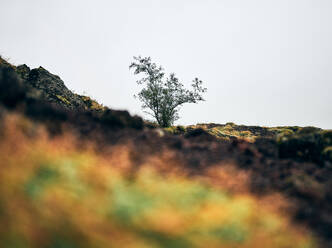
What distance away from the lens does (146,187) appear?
462 cm

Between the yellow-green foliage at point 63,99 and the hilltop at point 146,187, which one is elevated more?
the yellow-green foliage at point 63,99

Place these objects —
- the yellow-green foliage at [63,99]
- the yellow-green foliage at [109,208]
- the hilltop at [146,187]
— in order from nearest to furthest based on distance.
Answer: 1. the yellow-green foliage at [109,208]
2. the hilltop at [146,187]
3. the yellow-green foliage at [63,99]

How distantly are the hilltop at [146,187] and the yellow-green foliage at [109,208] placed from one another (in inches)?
0.7

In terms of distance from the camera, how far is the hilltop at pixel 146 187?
135 inches

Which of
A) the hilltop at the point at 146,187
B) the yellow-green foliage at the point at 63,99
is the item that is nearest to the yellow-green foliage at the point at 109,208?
the hilltop at the point at 146,187

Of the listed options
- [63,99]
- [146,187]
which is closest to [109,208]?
[146,187]

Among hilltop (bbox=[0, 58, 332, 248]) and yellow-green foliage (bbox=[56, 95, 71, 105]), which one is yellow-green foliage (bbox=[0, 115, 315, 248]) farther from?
yellow-green foliage (bbox=[56, 95, 71, 105])

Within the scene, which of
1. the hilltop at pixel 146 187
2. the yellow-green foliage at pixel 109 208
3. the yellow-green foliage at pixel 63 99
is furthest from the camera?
the yellow-green foliage at pixel 63 99

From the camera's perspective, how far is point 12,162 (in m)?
4.04

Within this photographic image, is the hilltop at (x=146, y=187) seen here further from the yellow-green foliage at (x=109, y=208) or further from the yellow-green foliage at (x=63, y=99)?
the yellow-green foliage at (x=63, y=99)

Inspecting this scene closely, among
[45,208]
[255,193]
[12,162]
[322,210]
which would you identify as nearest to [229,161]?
[255,193]

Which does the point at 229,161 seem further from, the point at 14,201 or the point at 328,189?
the point at 14,201

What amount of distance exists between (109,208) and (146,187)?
1135 millimetres

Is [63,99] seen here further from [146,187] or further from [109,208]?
[109,208]
